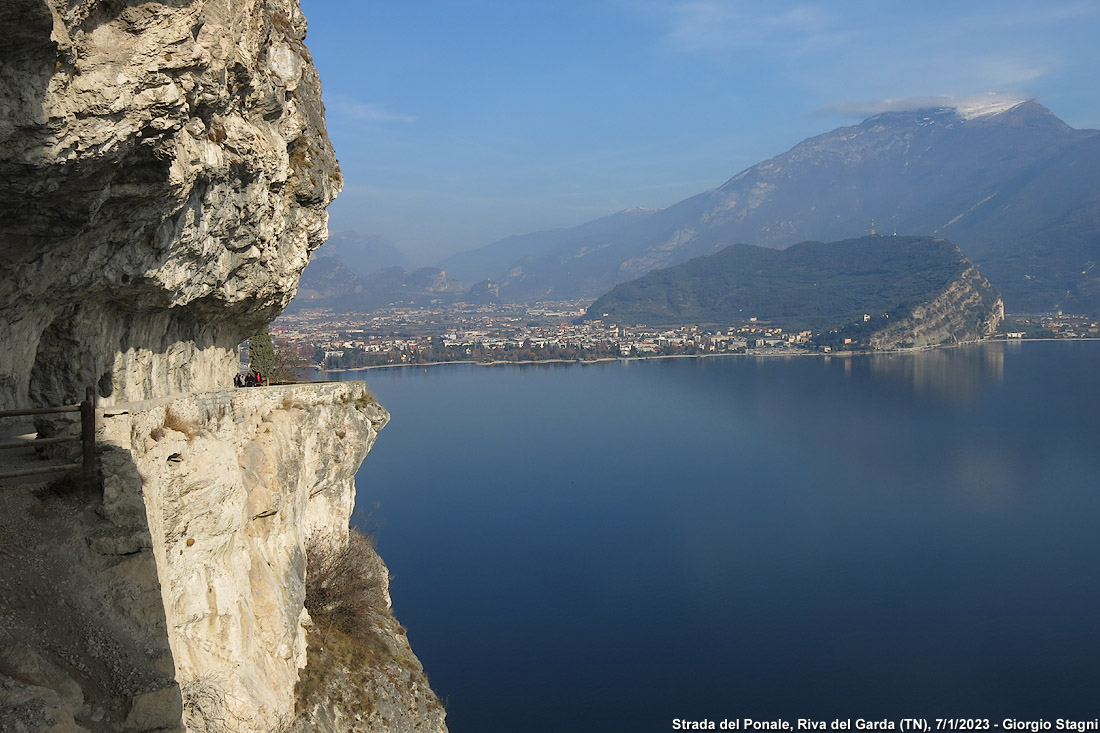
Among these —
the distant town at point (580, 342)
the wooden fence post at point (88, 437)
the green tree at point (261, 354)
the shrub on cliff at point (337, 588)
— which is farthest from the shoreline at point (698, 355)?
the wooden fence post at point (88, 437)

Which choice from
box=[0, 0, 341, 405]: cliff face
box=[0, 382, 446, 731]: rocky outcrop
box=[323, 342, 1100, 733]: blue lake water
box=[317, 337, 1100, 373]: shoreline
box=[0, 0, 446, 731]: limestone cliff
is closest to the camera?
box=[0, 382, 446, 731]: rocky outcrop

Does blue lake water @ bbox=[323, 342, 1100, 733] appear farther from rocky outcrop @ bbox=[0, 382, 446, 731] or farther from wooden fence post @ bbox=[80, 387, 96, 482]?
wooden fence post @ bbox=[80, 387, 96, 482]

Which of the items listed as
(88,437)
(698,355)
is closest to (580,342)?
(698,355)

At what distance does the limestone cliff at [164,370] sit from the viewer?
5.50 m

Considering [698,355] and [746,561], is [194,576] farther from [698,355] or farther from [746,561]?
[698,355]

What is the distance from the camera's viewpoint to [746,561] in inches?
1602

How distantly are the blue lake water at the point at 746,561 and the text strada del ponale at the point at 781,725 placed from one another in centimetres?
39

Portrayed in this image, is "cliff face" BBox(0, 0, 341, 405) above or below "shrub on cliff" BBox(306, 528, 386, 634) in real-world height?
above

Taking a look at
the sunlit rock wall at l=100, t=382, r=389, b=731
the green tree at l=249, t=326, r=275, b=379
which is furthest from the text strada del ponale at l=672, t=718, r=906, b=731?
the sunlit rock wall at l=100, t=382, r=389, b=731

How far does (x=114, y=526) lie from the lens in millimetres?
6000

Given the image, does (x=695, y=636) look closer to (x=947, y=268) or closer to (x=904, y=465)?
(x=904, y=465)

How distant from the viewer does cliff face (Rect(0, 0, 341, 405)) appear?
20.6ft

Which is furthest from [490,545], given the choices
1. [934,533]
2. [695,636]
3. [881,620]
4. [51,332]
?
[51,332]

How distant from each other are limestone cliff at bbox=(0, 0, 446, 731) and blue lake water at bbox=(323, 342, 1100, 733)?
60.2 ft
